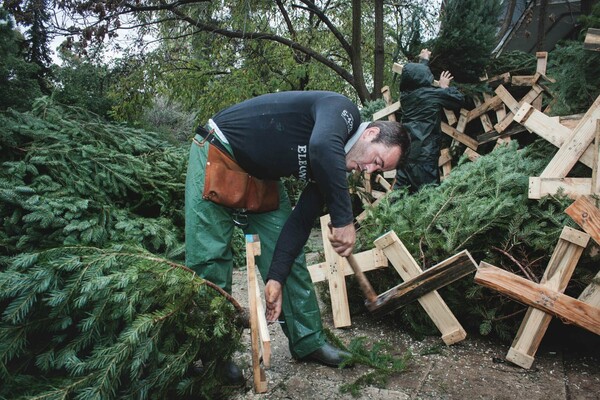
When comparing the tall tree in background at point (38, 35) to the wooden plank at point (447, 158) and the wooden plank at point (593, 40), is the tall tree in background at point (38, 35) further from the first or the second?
the wooden plank at point (593, 40)

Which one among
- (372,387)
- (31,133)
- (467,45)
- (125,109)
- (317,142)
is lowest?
(372,387)

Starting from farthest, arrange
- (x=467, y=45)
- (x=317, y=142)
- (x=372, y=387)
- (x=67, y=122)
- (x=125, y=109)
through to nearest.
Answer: (x=125, y=109), (x=467, y=45), (x=67, y=122), (x=372, y=387), (x=317, y=142)

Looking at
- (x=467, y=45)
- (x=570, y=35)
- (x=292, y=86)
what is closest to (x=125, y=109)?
(x=292, y=86)

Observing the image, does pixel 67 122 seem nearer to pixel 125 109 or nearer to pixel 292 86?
pixel 125 109

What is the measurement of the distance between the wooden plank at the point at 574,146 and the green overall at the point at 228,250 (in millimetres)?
1759

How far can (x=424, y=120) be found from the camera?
18.7ft

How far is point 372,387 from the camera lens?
2596 mm

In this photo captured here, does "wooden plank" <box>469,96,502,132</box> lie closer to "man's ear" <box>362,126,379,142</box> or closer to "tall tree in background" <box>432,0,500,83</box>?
"tall tree in background" <box>432,0,500,83</box>

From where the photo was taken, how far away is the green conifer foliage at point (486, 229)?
307 centimetres

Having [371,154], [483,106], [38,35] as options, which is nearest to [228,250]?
[371,154]

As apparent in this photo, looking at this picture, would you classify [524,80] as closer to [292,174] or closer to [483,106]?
[483,106]

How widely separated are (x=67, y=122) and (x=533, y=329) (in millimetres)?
4080

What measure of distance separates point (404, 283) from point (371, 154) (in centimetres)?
121

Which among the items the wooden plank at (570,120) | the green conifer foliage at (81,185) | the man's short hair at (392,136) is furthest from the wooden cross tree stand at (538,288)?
the green conifer foliage at (81,185)
